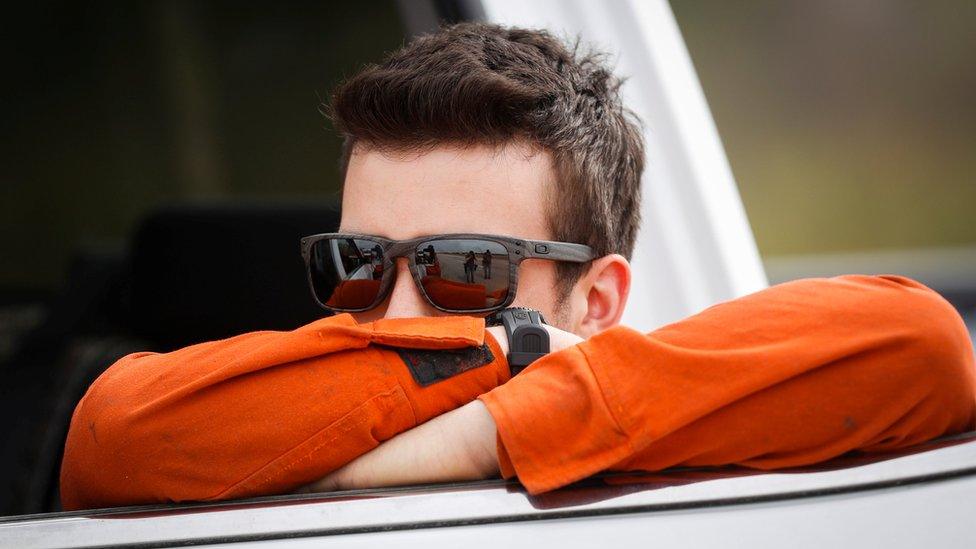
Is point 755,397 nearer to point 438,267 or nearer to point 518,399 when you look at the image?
point 518,399

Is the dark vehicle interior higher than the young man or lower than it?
higher

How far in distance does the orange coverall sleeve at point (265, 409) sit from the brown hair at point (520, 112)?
48cm

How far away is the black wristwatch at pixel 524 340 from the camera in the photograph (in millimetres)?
1218

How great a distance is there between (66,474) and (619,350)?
686mm

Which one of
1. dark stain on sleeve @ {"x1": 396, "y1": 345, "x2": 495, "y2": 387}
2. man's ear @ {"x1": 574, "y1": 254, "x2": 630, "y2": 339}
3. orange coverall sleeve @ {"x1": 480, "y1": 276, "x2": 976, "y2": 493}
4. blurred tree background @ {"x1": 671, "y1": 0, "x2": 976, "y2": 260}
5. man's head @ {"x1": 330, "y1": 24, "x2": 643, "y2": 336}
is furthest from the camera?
blurred tree background @ {"x1": 671, "y1": 0, "x2": 976, "y2": 260}

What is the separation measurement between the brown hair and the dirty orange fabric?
1.64 feet

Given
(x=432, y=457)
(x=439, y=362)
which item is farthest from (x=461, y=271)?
(x=432, y=457)

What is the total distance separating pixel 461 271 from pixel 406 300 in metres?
0.09

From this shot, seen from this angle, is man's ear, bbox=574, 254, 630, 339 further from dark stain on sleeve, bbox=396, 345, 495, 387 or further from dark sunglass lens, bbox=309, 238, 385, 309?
dark stain on sleeve, bbox=396, 345, 495, 387

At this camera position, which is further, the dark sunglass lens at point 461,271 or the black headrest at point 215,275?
the black headrest at point 215,275

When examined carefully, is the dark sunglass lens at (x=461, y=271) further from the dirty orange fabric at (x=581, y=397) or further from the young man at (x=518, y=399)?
the dirty orange fabric at (x=581, y=397)

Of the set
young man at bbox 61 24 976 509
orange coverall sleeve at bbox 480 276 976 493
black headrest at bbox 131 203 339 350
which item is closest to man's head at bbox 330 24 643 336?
young man at bbox 61 24 976 509

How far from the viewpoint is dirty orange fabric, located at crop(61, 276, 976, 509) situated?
1.01 metres

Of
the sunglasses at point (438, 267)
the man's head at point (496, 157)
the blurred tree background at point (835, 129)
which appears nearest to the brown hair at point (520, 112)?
the man's head at point (496, 157)
